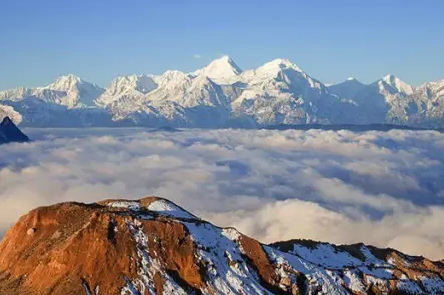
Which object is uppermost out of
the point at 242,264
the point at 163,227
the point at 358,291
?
the point at 163,227

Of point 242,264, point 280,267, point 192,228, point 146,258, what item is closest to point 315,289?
point 280,267

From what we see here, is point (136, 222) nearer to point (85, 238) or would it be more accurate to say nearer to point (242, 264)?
point (85, 238)

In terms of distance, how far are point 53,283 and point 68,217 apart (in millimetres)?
32648

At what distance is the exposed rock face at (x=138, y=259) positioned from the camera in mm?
166750

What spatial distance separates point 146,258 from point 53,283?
2544 cm

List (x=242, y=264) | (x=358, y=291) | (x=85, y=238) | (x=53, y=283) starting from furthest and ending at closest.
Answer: (x=358, y=291), (x=242, y=264), (x=85, y=238), (x=53, y=283)

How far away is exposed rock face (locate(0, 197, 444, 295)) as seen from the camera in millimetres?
166750

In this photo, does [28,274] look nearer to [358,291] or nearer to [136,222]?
[136,222]

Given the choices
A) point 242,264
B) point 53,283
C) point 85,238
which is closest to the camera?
point 53,283

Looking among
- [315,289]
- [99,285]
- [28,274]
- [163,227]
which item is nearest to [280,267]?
[315,289]

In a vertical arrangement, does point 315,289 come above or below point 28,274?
below

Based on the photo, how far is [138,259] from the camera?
563ft

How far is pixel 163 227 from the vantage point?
182500 mm

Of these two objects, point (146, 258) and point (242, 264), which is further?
point (242, 264)
